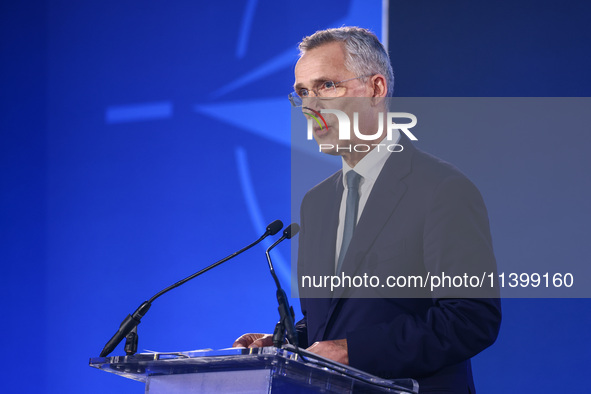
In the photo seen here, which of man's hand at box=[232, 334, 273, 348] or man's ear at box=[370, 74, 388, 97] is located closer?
man's hand at box=[232, 334, 273, 348]

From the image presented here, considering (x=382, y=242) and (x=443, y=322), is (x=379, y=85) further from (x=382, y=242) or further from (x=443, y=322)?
(x=443, y=322)

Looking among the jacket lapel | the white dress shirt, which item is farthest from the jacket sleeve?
the white dress shirt

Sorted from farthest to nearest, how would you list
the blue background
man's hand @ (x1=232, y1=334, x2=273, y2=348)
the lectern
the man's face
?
the blue background
the man's face
man's hand @ (x1=232, y1=334, x2=273, y2=348)
the lectern

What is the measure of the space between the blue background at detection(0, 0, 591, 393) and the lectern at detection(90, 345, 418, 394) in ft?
4.80

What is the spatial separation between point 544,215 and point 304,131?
1006mm

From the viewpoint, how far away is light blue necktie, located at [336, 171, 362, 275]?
185 cm

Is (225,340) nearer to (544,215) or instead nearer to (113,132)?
(113,132)

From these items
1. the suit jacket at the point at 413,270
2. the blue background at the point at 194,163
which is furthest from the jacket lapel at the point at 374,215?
the blue background at the point at 194,163

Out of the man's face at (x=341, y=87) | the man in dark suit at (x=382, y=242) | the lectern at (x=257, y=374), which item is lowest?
the lectern at (x=257, y=374)

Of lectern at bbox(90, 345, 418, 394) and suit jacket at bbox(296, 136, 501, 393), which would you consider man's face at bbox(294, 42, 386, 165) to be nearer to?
suit jacket at bbox(296, 136, 501, 393)

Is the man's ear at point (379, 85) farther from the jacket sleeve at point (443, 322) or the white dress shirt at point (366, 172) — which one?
the jacket sleeve at point (443, 322)

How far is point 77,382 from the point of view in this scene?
10.1 feet

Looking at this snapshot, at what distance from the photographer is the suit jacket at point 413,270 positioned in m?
1.53

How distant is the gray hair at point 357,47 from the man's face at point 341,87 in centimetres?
2
